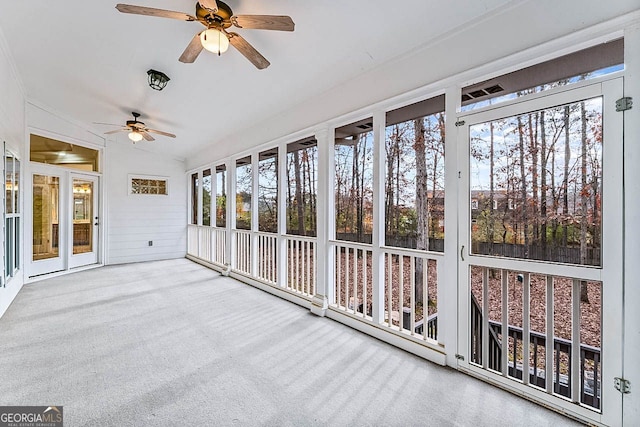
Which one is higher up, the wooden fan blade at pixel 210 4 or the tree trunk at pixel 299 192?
the wooden fan blade at pixel 210 4

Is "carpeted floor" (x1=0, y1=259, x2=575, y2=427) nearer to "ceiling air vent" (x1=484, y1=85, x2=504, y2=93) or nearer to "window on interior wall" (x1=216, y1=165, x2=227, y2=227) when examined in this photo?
"ceiling air vent" (x1=484, y1=85, x2=504, y2=93)

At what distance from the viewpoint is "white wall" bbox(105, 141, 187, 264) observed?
700 cm

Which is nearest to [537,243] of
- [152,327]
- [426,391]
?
[426,391]

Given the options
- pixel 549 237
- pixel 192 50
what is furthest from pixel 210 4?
pixel 549 237

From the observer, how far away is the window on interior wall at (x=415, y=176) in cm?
277

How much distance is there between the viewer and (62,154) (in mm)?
6039

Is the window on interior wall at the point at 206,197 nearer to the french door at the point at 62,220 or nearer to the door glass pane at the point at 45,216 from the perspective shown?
the french door at the point at 62,220

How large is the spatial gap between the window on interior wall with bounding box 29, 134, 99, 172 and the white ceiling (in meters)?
1.00

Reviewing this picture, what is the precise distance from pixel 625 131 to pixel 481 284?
1.31m

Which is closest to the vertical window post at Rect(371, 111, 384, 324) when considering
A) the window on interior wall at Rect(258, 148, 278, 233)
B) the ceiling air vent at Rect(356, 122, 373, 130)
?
the ceiling air vent at Rect(356, 122, 373, 130)

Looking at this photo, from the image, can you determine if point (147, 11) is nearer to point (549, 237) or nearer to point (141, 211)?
point (549, 237)

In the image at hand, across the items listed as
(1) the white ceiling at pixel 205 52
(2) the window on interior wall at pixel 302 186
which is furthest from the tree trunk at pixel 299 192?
(1) the white ceiling at pixel 205 52

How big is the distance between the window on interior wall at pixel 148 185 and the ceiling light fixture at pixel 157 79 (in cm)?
435

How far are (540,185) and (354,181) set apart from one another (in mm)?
1838
